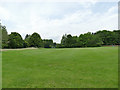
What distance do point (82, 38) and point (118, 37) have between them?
31633mm

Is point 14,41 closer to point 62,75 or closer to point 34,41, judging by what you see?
point 34,41

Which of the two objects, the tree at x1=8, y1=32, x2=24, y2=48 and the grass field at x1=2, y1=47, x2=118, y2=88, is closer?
the grass field at x1=2, y1=47, x2=118, y2=88

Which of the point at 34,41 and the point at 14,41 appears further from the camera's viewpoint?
the point at 34,41

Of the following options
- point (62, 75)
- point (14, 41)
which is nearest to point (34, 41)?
point (14, 41)

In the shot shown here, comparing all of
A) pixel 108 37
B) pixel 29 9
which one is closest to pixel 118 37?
pixel 108 37

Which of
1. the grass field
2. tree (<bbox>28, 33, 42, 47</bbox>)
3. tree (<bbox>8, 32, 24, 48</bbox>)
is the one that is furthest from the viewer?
tree (<bbox>28, 33, 42, 47</bbox>)

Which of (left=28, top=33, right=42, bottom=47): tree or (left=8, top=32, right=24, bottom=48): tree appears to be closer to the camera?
(left=8, top=32, right=24, bottom=48): tree

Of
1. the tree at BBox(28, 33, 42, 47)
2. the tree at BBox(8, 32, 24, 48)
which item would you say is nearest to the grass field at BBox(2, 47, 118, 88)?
the tree at BBox(8, 32, 24, 48)

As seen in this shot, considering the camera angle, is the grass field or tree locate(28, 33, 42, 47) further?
tree locate(28, 33, 42, 47)

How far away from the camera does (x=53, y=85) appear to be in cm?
483

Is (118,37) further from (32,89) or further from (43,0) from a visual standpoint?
(32,89)

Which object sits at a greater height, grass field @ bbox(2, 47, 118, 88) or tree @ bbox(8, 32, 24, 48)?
tree @ bbox(8, 32, 24, 48)

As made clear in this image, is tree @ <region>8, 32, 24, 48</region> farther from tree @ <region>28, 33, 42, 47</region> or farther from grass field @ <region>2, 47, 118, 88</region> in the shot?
grass field @ <region>2, 47, 118, 88</region>

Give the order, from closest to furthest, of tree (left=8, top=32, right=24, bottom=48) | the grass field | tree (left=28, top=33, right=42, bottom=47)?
the grass field < tree (left=8, top=32, right=24, bottom=48) < tree (left=28, top=33, right=42, bottom=47)
